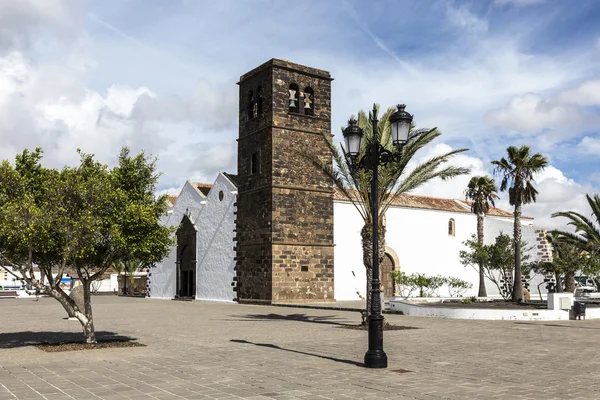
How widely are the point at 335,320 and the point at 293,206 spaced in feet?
39.4

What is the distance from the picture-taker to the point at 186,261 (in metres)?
41.1

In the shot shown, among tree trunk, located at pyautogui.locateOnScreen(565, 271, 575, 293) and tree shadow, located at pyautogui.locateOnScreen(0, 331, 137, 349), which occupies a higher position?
tree trunk, located at pyautogui.locateOnScreen(565, 271, 575, 293)

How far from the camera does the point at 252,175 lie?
111 feet

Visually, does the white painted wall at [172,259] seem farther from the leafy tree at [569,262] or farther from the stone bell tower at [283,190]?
the leafy tree at [569,262]

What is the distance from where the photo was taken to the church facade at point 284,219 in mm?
32469

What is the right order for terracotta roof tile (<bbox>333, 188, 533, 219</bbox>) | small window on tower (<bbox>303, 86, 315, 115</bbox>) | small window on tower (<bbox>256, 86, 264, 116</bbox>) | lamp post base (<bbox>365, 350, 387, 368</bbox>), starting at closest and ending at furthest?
1. lamp post base (<bbox>365, 350, 387, 368</bbox>)
2. small window on tower (<bbox>256, 86, 264, 116</bbox>)
3. small window on tower (<bbox>303, 86, 315, 115</bbox>)
4. terracotta roof tile (<bbox>333, 188, 533, 219</bbox>)

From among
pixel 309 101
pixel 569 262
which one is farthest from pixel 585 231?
pixel 309 101

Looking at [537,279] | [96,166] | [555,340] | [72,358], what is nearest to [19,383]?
[72,358]

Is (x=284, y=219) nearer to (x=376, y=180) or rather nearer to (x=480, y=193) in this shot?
(x=480, y=193)

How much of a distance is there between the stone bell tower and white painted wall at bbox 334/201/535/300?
1373 millimetres

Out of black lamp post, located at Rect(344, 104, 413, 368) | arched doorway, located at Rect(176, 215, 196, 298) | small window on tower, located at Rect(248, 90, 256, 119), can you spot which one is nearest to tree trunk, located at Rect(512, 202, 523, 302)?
small window on tower, located at Rect(248, 90, 256, 119)

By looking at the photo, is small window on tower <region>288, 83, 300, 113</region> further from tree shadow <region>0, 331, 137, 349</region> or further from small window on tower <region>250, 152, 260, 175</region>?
tree shadow <region>0, 331, 137, 349</region>

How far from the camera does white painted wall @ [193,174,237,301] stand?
35875mm

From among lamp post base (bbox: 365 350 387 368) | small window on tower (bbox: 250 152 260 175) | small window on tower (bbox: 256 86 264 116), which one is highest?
small window on tower (bbox: 256 86 264 116)
